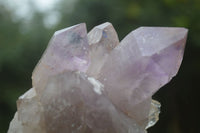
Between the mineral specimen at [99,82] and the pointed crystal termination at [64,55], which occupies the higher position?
the pointed crystal termination at [64,55]

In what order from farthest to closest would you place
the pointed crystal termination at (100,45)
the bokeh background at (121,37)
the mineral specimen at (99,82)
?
the bokeh background at (121,37) < the pointed crystal termination at (100,45) < the mineral specimen at (99,82)

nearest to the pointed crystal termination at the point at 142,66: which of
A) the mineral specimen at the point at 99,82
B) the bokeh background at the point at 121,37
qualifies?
the mineral specimen at the point at 99,82

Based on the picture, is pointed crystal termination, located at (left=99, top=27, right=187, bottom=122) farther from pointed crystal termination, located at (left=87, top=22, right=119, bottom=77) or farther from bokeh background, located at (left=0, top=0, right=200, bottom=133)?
bokeh background, located at (left=0, top=0, right=200, bottom=133)

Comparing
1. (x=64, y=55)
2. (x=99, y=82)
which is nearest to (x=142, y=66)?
(x=99, y=82)

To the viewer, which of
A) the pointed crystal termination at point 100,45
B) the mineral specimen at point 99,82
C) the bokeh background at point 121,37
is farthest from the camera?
the bokeh background at point 121,37

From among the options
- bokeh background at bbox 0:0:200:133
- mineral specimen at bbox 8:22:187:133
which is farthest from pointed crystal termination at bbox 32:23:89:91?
bokeh background at bbox 0:0:200:133

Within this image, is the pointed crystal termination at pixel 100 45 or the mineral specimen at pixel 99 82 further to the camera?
the pointed crystal termination at pixel 100 45

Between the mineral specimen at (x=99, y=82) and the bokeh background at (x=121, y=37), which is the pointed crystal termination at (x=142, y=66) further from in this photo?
the bokeh background at (x=121, y=37)
